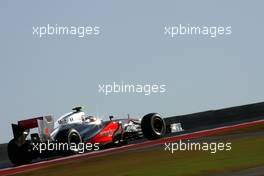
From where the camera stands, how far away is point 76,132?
16.7 meters

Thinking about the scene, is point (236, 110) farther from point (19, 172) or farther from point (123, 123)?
point (19, 172)

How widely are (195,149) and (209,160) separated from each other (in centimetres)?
266

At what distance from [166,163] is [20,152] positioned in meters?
5.69

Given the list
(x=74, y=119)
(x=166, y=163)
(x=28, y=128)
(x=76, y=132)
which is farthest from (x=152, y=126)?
(x=166, y=163)

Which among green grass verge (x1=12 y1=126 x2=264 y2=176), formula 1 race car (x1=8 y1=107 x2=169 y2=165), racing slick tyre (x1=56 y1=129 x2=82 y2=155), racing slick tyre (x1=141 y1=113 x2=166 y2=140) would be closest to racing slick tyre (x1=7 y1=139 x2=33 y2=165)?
formula 1 race car (x1=8 y1=107 x2=169 y2=165)

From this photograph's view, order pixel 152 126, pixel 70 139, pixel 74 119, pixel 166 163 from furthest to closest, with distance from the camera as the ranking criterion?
→ pixel 152 126 < pixel 74 119 < pixel 70 139 < pixel 166 163

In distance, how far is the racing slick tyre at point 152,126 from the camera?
1858 cm

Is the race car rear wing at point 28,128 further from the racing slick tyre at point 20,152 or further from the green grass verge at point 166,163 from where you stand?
the green grass verge at point 166,163

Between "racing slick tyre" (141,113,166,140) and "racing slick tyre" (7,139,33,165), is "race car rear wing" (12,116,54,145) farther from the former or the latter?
"racing slick tyre" (141,113,166,140)

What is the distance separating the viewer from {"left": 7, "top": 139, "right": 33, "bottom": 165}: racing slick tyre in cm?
1662

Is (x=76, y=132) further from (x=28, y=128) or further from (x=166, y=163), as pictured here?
(x=166, y=163)

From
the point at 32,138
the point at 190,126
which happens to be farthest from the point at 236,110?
the point at 32,138

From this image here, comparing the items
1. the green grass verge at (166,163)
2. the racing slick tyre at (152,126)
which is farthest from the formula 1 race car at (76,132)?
the green grass verge at (166,163)

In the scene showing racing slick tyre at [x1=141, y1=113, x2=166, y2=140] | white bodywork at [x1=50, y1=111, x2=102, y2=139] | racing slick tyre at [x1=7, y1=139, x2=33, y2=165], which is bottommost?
racing slick tyre at [x1=7, y1=139, x2=33, y2=165]
